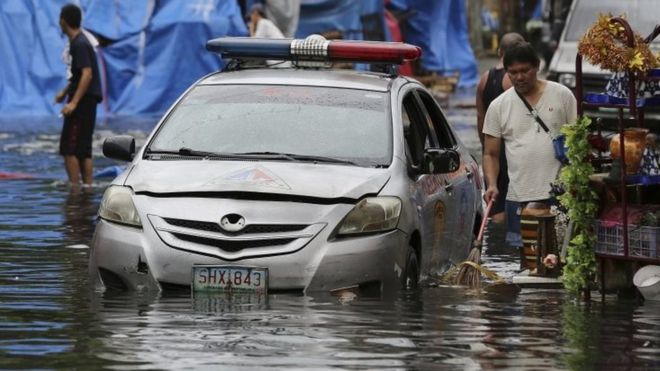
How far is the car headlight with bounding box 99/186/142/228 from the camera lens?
10.5 meters

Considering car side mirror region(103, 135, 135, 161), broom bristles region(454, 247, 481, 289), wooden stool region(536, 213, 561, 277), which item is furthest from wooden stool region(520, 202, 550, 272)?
car side mirror region(103, 135, 135, 161)

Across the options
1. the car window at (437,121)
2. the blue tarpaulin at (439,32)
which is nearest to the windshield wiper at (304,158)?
the car window at (437,121)

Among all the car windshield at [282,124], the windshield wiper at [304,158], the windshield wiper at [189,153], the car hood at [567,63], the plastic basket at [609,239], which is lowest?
the plastic basket at [609,239]

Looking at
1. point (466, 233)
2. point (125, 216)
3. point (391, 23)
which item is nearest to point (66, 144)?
point (466, 233)

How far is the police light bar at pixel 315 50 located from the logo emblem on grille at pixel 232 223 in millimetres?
2190

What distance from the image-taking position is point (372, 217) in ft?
34.3

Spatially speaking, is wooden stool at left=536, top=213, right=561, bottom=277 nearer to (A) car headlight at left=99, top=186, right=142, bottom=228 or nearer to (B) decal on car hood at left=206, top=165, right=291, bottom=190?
(B) decal on car hood at left=206, top=165, right=291, bottom=190

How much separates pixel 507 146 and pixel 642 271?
241 centimetres

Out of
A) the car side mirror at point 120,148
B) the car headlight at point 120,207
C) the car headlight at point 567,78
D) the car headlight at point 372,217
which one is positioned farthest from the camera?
the car headlight at point 567,78

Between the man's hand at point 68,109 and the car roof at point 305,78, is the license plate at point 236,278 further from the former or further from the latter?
the man's hand at point 68,109

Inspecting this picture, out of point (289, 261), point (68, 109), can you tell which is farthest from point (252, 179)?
point (68, 109)

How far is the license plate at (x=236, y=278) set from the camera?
33.5 feet

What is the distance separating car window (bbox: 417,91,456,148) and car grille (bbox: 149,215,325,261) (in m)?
2.51

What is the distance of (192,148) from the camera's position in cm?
1133
